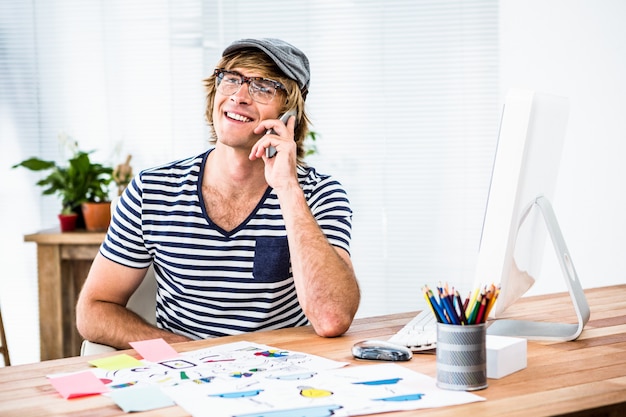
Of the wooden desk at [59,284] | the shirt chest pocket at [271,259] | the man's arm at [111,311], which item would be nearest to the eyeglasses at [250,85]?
the shirt chest pocket at [271,259]

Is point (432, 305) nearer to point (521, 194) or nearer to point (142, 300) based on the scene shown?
point (521, 194)

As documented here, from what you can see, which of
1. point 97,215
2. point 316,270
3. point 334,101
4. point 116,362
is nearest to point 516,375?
→ point 316,270

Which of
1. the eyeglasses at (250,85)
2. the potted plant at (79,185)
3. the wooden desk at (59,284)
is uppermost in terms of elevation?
the eyeglasses at (250,85)

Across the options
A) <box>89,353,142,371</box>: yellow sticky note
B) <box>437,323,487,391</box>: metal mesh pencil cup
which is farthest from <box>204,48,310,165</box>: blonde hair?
<box>437,323,487,391</box>: metal mesh pencil cup

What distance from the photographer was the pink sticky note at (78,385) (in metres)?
1.13

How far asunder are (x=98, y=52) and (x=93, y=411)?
3.37m

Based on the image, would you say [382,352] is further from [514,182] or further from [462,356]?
[514,182]

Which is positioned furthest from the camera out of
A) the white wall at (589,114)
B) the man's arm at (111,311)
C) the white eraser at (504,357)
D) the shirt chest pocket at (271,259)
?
the white wall at (589,114)

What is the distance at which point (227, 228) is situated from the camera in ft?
5.91

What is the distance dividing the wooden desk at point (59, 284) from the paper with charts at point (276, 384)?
6.77 feet

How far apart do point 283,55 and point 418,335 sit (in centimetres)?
81

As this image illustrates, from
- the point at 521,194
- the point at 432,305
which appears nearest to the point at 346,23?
the point at 521,194

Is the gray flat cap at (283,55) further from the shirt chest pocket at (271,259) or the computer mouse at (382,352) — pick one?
the computer mouse at (382,352)

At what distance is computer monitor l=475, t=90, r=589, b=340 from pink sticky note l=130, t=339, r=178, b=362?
0.56m
